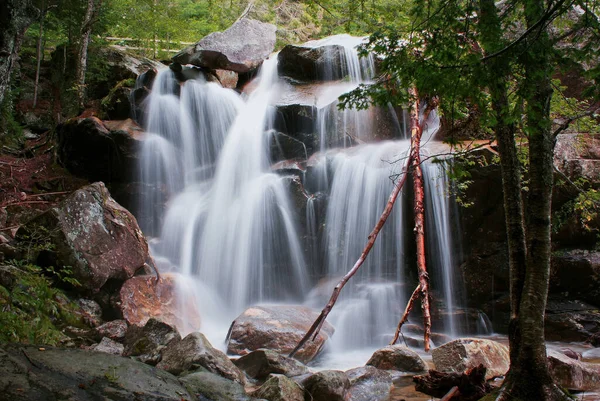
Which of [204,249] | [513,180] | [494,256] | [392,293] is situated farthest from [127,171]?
[513,180]

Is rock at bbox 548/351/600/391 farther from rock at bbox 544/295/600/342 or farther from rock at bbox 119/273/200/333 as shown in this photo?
rock at bbox 119/273/200/333

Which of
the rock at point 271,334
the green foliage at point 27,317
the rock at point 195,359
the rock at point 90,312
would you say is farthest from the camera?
the rock at point 90,312

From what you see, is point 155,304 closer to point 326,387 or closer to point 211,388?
point 211,388

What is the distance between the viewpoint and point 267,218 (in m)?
11.1

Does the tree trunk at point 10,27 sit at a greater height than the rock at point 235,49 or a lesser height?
lesser

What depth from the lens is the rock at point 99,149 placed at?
40.4 feet

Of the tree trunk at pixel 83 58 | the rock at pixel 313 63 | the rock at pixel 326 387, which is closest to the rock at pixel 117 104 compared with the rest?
the tree trunk at pixel 83 58

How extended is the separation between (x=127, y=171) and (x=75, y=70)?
638 cm

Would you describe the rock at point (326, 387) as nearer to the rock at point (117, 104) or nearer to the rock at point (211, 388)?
the rock at point (211, 388)

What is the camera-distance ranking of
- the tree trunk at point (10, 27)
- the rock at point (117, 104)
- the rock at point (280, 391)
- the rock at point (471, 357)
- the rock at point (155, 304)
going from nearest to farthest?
the tree trunk at point (10, 27) < the rock at point (280, 391) < the rock at point (471, 357) < the rock at point (155, 304) < the rock at point (117, 104)

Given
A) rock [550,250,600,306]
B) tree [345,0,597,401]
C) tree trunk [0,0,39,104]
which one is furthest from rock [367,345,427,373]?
tree trunk [0,0,39,104]

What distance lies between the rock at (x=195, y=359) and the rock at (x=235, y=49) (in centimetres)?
1206

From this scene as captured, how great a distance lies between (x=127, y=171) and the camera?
493 inches

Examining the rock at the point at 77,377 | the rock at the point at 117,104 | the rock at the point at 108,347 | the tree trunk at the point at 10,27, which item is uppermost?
the rock at the point at 117,104
